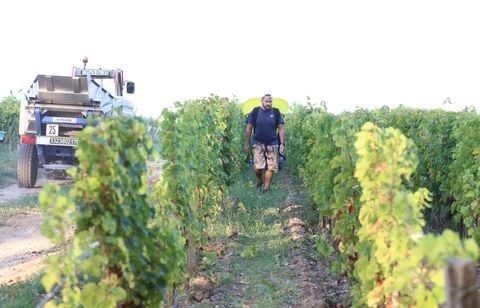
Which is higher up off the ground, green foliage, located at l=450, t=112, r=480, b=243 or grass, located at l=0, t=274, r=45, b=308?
green foliage, located at l=450, t=112, r=480, b=243

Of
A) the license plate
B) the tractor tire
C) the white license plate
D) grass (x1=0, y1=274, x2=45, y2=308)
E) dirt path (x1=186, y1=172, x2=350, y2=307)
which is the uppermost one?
the white license plate

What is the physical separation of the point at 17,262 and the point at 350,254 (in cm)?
393

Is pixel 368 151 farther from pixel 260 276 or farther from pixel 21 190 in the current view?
pixel 21 190

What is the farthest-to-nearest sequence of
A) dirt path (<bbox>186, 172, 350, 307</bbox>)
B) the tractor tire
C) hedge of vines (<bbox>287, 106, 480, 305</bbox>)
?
the tractor tire → dirt path (<bbox>186, 172, 350, 307</bbox>) → hedge of vines (<bbox>287, 106, 480, 305</bbox>)

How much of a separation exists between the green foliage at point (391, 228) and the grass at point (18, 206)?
23.4ft

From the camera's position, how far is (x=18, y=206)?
9914 mm

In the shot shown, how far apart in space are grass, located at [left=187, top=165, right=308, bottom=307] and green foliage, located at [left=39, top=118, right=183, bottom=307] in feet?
7.22

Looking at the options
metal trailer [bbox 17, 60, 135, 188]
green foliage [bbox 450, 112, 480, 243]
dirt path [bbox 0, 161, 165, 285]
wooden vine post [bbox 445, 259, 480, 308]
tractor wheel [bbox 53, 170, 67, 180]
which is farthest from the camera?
tractor wheel [bbox 53, 170, 67, 180]

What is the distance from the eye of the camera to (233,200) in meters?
9.88

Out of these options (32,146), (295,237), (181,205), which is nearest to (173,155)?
(181,205)

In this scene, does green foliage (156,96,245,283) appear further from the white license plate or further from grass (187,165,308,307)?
the white license plate

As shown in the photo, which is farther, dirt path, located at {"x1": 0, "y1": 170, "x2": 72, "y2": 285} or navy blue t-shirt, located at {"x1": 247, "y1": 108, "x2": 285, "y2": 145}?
navy blue t-shirt, located at {"x1": 247, "y1": 108, "x2": 285, "y2": 145}

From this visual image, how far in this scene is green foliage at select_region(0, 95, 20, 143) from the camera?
19.8 metres

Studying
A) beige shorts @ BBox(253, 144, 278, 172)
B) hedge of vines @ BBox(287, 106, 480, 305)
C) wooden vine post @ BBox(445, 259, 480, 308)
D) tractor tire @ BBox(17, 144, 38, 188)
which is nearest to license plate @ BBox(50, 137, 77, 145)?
tractor tire @ BBox(17, 144, 38, 188)
